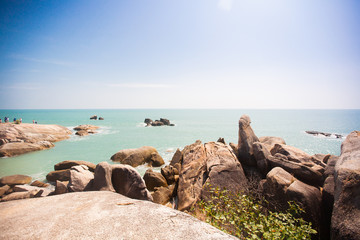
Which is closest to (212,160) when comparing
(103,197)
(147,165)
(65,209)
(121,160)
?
(103,197)

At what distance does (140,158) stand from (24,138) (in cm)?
2433

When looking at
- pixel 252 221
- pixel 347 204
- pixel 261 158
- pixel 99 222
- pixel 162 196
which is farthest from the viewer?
pixel 261 158

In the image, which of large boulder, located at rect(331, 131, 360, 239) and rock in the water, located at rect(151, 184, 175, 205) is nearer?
large boulder, located at rect(331, 131, 360, 239)

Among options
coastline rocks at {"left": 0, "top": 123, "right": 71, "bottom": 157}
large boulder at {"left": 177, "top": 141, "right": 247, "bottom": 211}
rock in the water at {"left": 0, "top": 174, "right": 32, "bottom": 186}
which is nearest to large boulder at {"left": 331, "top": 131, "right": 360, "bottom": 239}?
large boulder at {"left": 177, "top": 141, "right": 247, "bottom": 211}

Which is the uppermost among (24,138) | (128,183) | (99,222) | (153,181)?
(99,222)

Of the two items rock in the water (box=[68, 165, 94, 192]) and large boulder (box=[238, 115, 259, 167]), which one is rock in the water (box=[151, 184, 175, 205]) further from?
large boulder (box=[238, 115, 259, 167])

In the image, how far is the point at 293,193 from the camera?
225 inches

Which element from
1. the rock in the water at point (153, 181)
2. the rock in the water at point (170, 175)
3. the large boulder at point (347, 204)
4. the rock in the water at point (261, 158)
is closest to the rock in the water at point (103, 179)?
the rock in the water at point (153, 181)

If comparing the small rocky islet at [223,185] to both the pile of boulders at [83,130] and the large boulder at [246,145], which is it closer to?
the large boulder at [246,145]

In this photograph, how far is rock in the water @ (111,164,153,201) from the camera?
6.96 meters

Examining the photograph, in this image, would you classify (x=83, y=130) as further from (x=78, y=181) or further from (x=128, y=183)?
(x=128, y=183)

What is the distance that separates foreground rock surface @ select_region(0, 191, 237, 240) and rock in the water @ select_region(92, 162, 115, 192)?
2705mm

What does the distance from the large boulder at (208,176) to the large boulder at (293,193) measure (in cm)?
133

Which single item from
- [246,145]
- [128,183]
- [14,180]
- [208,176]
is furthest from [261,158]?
[14,180]
